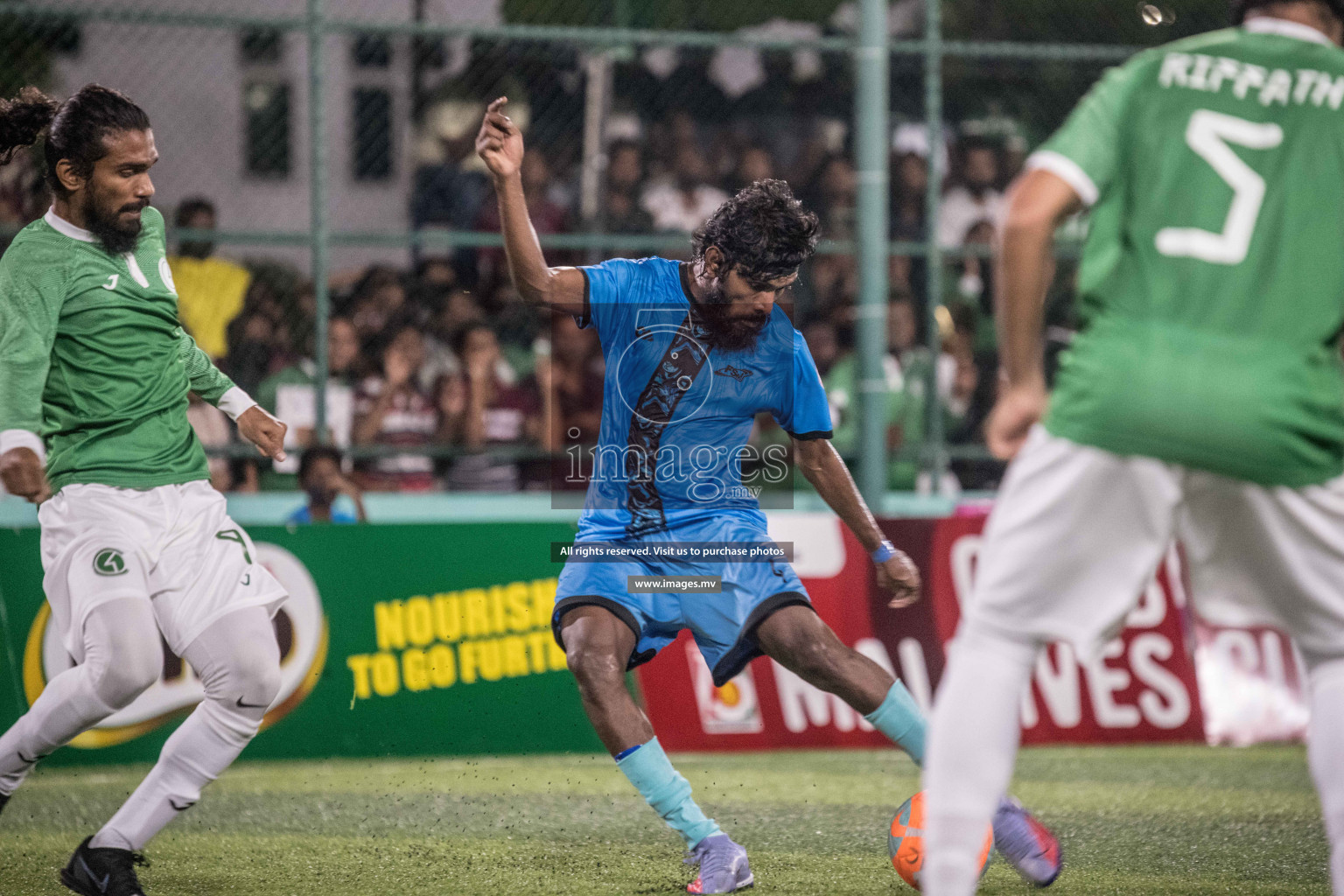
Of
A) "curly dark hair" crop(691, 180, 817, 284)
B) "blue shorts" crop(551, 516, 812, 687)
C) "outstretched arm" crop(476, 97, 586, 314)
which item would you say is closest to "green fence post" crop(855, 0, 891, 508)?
"curly dark hair" crop(691, 180, 817, 284)

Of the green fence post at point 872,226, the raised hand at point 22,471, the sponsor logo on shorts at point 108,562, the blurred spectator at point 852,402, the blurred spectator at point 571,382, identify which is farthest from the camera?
the blurred spectator at point 852,402

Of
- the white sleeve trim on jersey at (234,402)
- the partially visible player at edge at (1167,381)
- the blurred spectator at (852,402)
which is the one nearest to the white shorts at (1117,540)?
the partially visible player at edge at (1167,381)

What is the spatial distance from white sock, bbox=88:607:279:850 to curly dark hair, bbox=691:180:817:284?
1796 mm

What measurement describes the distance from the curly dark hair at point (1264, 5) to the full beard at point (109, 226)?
9.69ft

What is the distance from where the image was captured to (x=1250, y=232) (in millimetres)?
2998

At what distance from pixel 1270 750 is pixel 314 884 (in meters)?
5.61

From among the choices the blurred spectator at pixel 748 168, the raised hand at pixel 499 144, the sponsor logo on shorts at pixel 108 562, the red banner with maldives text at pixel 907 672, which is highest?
the blurred spectator at pixel 748 168

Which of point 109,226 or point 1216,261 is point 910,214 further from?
point 1216,261

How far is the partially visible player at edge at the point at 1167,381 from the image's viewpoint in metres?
2.99

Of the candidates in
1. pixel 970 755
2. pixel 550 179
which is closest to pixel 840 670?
pixel 970 755

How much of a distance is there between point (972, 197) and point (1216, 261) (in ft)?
27.0

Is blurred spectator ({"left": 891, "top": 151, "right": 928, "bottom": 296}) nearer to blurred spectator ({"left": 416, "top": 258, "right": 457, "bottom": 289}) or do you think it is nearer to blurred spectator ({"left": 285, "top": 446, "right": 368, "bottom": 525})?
blurred spectator ({"left": 416, "top": 258, "right": 457, "bottom": 289})

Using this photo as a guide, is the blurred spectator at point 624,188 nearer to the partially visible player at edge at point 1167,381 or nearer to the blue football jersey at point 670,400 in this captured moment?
the blue football jersey at point 670,400

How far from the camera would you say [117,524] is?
4.30 m
